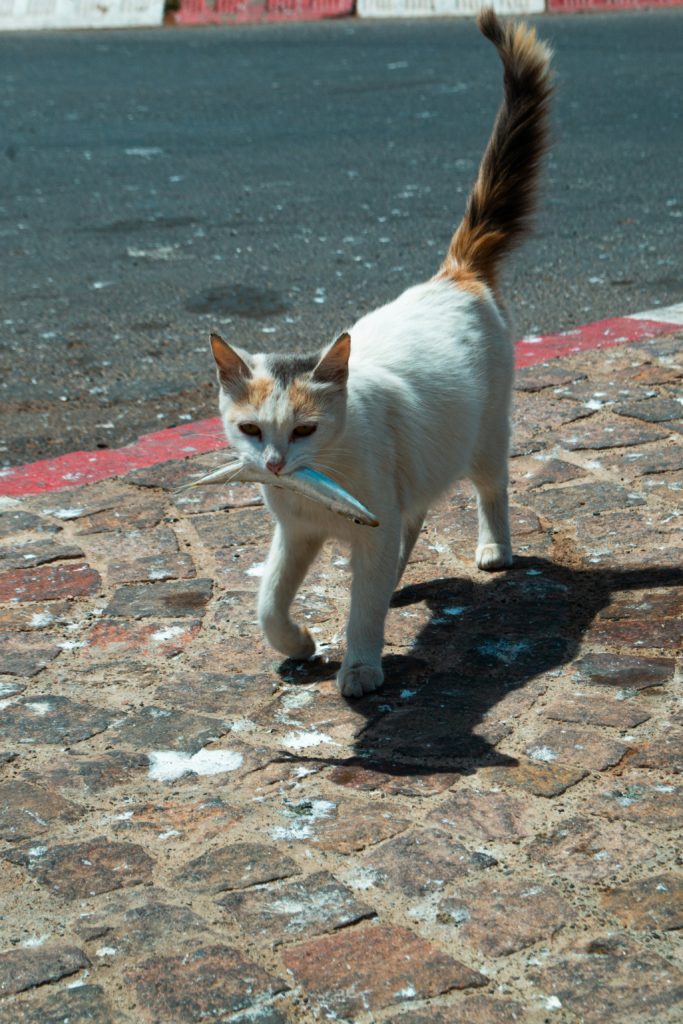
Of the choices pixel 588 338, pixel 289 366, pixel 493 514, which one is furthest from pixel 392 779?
pixel 588 338

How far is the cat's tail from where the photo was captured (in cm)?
439

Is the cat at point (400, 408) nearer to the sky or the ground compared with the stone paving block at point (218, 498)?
nearer to the sky

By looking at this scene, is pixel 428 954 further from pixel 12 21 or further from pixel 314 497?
pixel 12 21

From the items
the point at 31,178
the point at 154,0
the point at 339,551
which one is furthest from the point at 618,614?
the point at 154,0

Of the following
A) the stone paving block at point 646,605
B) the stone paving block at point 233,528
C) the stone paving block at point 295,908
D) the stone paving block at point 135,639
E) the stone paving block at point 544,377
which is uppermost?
the stone paving block at point 295,908

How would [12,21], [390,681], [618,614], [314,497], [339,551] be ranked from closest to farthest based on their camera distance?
[314,497], [390,681], [618,614], [339,551], [12,21]

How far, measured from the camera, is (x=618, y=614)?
3.89 metres

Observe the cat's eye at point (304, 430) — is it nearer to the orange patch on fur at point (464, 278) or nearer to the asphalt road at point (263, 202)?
the orange patch on fur at point (464, 278)

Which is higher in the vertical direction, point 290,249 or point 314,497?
point 314,497

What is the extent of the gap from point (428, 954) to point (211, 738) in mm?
991

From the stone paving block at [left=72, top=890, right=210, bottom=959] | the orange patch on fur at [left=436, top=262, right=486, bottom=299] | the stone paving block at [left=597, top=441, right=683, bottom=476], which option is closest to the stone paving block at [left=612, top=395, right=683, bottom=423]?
the stone paving block at [left=597, top=441, right=683, bottom=476]

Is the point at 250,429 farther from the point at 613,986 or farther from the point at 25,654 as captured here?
the point at 613,986

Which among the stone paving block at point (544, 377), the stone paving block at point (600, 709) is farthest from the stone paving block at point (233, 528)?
the stone paving block at point (544, 377)

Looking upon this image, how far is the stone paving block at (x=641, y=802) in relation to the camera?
2879mm
